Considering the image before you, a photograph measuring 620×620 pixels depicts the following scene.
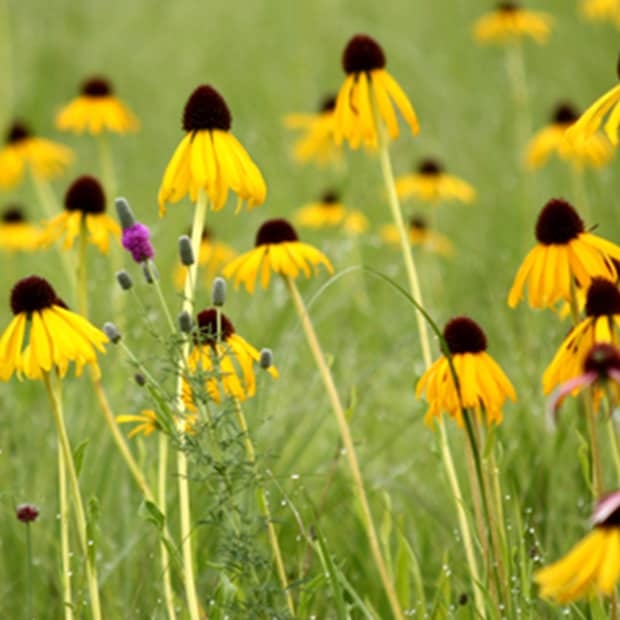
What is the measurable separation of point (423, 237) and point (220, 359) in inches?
129

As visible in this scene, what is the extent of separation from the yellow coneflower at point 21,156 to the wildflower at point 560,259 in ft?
11.0

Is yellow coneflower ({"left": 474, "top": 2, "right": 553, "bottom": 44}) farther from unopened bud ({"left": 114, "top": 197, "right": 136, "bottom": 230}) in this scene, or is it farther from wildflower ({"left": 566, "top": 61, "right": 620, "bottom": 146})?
unopened bud ({"left": 114, "top": 197, "right": 136, "bottom": 230})

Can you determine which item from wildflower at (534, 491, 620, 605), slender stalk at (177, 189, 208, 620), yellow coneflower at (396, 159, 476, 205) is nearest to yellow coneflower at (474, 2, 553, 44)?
yellow coneflower at (396, 159, 476, 205)

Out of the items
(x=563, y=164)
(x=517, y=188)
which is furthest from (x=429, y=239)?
(x=563, y=164)

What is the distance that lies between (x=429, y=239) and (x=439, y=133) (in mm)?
1609

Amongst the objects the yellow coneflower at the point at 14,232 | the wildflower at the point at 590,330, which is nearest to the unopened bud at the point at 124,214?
the wildflower at the point at 590,330

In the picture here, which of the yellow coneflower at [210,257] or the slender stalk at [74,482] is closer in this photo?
the slender stalk at [74,482]

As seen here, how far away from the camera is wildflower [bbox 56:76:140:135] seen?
454 centimetres

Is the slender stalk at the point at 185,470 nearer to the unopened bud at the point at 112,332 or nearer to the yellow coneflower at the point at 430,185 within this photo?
the unopened bud at the point at 112,332

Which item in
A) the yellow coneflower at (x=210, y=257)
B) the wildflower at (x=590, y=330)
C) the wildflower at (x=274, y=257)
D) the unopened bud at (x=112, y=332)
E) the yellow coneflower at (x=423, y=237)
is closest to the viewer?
the wildflower at (x=590, y=330)

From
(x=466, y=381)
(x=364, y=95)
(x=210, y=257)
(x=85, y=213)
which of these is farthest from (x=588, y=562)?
(x=210, y=257)

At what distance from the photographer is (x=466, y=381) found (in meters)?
1.66

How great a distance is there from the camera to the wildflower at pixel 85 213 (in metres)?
2.55

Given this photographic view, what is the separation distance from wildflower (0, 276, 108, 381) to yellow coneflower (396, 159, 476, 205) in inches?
121
